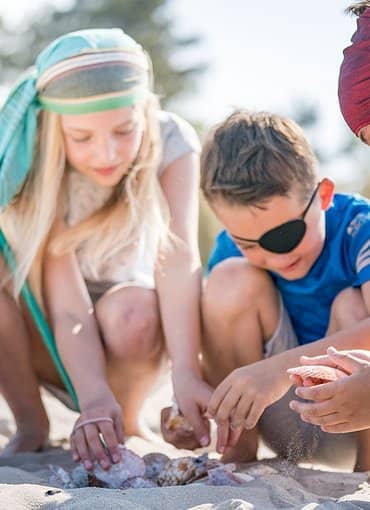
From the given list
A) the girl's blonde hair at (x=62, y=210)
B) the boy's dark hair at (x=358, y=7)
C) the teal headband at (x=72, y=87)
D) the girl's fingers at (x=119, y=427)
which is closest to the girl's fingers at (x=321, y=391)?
the girl's fingers at (x=119, y=427)

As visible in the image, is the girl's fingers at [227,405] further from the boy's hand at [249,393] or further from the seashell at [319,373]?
the seashell at [319,373]

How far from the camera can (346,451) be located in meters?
2.94

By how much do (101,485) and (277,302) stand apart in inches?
31.8

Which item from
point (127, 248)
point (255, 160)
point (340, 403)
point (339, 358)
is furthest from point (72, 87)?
point (340, 403)

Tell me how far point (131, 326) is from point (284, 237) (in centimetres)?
66

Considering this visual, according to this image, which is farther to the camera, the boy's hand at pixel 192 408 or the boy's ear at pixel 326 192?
the boy's ear at pixel 326 192

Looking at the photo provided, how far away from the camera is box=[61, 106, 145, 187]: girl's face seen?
330 centimetres

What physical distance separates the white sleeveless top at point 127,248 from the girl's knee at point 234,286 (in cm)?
43

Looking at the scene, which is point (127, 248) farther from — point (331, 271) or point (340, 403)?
point (340, 403)

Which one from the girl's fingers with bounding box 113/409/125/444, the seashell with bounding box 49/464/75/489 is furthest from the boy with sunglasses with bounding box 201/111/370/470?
the seashell with bounding box 49/464/75/489

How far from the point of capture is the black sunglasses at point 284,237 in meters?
2.97

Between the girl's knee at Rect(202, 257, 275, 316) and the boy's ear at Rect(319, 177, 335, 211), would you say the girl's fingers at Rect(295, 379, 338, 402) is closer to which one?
the girl's knee at Rect(202, 257, 275, 316)

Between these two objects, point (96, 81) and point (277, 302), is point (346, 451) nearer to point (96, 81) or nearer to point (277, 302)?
Result: point (277, 302)

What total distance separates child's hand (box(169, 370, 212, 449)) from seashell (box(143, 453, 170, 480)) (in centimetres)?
7
